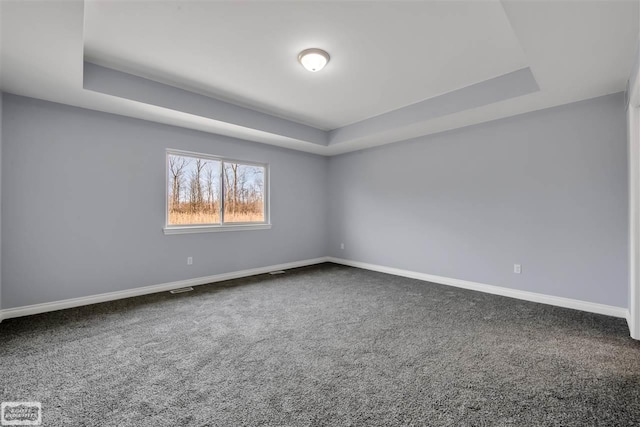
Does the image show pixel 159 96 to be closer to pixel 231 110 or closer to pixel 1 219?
pixel 231 110

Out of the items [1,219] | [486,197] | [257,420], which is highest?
[486,197]

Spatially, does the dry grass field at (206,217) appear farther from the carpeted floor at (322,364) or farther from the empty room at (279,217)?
the carpeted floor at (322,364)

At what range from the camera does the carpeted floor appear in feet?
5.28

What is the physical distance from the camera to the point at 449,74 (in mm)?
3227

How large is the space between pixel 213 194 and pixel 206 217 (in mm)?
398

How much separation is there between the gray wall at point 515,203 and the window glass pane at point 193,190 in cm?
279

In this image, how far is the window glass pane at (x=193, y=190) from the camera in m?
4.29

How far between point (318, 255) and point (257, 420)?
4.67 m

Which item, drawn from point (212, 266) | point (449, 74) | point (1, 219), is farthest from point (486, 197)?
point (1, 219)

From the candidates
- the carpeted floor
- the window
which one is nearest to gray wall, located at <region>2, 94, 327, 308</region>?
the window

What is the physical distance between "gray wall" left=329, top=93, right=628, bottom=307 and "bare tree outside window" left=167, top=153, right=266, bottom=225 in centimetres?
214
